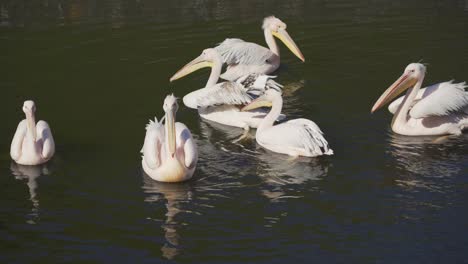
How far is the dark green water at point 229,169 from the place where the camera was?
5.21m

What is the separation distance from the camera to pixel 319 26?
1188 centimetres

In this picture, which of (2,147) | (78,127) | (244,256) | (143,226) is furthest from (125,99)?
(244,256)

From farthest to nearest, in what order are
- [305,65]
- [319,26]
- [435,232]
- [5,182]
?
[319,26], [305,65], [5,182], [435,232]

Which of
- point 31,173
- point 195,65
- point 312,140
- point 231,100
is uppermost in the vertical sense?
point 195,65

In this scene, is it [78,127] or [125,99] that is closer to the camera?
[78,127]

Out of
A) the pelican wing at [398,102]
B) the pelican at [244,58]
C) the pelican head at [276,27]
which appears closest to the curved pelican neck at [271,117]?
the pelican wing at [398,102]

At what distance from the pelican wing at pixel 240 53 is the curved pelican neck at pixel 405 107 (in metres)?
2.34

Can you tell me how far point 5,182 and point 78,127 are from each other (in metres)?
1.41

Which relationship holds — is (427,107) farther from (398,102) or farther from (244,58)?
Answer: (244,58)

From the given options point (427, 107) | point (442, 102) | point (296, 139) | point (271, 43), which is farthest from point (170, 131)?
point (271, 43)

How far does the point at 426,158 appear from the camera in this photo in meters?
6.64

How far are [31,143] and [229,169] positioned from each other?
5.24ft

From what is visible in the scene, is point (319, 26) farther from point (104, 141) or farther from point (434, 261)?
point (434, 261)

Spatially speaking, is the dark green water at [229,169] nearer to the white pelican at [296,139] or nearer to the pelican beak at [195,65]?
the white pelican at [296,139]
